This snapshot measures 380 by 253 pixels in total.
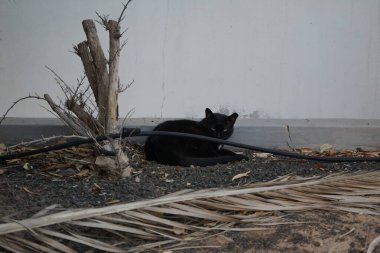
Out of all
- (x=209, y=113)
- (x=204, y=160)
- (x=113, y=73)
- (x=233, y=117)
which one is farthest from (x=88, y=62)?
(x=233, y=117)

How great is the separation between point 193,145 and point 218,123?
0.48 metres

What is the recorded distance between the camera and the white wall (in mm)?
4969

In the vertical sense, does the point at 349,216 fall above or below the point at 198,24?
below

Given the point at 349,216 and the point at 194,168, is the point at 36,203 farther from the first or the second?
the point at 349,216

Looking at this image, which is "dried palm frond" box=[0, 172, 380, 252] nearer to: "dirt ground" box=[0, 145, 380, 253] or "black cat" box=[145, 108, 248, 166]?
"dirt ground" box=[0, 145, 380, 253]

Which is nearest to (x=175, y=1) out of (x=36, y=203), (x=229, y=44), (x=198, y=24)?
(x=198, y=24)

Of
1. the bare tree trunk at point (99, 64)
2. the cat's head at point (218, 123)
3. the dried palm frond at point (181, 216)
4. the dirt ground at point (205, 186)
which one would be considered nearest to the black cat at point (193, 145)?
the cat's head at point (218, 123)

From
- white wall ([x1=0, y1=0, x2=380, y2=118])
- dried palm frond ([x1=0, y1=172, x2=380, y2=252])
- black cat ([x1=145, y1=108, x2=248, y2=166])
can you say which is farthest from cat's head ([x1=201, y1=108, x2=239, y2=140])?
dried palm frond ([x1=0, y1=172, x2=380, y2=252])

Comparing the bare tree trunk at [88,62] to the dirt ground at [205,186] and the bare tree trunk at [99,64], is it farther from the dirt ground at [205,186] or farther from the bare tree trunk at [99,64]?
the dirt ground at [205,186]

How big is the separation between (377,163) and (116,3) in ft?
8.98

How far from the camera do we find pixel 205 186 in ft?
11.6

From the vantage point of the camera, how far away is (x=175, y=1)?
500 cm

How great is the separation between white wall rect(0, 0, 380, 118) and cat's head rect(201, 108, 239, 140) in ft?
0.58

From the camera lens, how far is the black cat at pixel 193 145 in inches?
173
